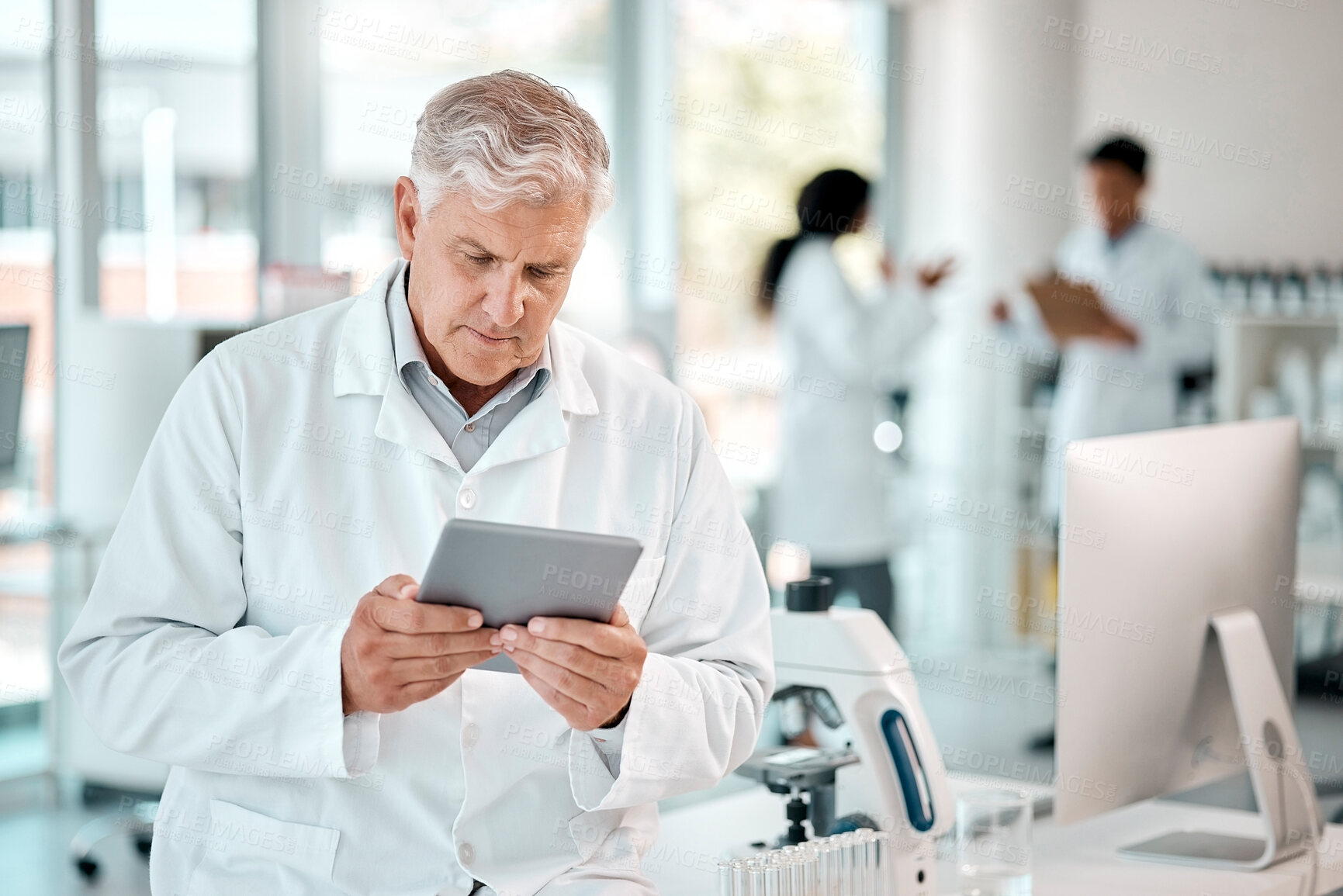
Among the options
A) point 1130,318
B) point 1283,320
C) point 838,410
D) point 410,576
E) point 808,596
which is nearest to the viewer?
point 410,576

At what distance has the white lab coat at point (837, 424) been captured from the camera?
12.7ft

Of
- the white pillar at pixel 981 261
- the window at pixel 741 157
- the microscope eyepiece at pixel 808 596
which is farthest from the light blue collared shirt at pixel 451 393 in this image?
the white pillar at pixel 981 261

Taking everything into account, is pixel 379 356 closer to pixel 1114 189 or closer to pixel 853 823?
pixel 853 823

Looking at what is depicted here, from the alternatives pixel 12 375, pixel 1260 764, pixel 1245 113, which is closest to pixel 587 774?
pixel 1260 764

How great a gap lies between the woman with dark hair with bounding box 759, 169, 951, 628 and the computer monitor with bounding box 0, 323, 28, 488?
6.28 feet

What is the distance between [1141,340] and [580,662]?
3303 mm

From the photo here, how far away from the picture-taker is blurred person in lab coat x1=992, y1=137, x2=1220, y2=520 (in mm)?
4129

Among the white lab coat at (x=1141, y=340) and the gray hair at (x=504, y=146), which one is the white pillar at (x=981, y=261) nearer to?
the white lab coat at (x=1141, y=340)

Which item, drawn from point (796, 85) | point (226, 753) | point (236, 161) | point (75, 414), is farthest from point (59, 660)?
point (796, 85)

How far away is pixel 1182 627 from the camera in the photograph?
1.65m

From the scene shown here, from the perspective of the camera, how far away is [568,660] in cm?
121

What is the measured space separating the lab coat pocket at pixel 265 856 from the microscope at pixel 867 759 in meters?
0.49

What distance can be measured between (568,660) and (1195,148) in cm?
512

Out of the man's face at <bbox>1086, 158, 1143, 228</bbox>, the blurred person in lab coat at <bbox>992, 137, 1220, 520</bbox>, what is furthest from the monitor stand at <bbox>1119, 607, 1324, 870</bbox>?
the man's face at <bbox>1086, 158, 1143, 228</bbox>
